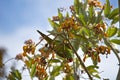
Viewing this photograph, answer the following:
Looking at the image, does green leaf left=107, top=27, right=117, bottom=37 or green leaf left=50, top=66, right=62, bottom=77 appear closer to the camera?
green leaf left=107, top=27, right=117, bottom=37

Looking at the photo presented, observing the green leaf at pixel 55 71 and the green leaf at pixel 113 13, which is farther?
the green leaf at pixel 55 71

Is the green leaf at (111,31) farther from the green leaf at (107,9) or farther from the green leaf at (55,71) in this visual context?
the green leaf at (55,71)

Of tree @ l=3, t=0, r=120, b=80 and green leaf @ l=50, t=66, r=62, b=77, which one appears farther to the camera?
green leaf @ l=50, t=66, r=62, b=77

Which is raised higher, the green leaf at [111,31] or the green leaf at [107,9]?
the green leaf at [107,9]

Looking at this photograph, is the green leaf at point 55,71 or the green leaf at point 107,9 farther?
the green leaf at point 55,71

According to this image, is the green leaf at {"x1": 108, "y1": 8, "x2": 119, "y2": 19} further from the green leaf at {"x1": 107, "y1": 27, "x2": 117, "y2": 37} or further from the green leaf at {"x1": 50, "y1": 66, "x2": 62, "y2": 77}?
the green leaf at {"x1": 50, "y1": 66, "x2": 62, "y2": 77}

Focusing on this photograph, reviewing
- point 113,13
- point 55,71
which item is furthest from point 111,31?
point 55,71

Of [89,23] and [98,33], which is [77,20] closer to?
[89,23]

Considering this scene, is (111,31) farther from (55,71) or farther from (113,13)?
(55,71)

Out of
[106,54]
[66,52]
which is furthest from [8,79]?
[106,54]

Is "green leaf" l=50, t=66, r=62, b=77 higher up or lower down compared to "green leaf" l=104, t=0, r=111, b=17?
lower down

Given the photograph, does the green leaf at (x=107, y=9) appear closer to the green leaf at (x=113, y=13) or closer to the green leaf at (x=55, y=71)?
the green leaf at (x=113, y=13)

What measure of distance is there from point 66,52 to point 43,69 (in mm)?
267

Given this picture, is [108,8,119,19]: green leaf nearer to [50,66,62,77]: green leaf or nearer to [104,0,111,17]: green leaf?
[104,0,111,17]: green leaf
